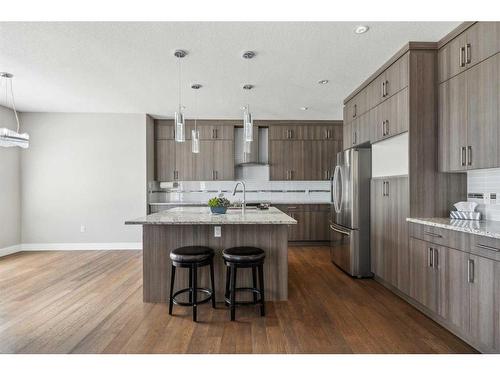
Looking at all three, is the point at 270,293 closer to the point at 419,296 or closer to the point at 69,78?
the point at 419,296

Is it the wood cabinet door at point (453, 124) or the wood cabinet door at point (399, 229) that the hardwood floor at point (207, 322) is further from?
the wood cabinet door at point (453, 124)

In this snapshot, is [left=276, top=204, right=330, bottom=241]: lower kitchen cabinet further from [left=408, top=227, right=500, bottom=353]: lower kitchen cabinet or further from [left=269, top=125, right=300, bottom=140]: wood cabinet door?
[left=408, top=227, right=500, bottom=353]: lower kitchen cabinet

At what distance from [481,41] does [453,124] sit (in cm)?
69

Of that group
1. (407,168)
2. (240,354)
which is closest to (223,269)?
(240,354)

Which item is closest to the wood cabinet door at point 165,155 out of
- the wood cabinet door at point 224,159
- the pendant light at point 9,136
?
the wood cabinet door at point 224,159

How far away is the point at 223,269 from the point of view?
9.66 feet

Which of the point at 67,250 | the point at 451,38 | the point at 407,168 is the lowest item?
the point at 67,250

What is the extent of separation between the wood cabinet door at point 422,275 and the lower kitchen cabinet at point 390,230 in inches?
3.9

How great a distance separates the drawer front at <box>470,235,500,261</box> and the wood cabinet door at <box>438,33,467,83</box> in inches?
60.9

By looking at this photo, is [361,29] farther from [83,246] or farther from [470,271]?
Answer: [83,246]

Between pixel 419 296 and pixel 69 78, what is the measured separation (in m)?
A: 4.91

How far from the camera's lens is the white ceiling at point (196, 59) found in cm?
249

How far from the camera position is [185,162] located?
5.87 meters

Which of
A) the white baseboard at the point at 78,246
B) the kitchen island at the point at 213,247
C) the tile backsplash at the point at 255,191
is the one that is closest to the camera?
the kitchen island at the point at 213,247
